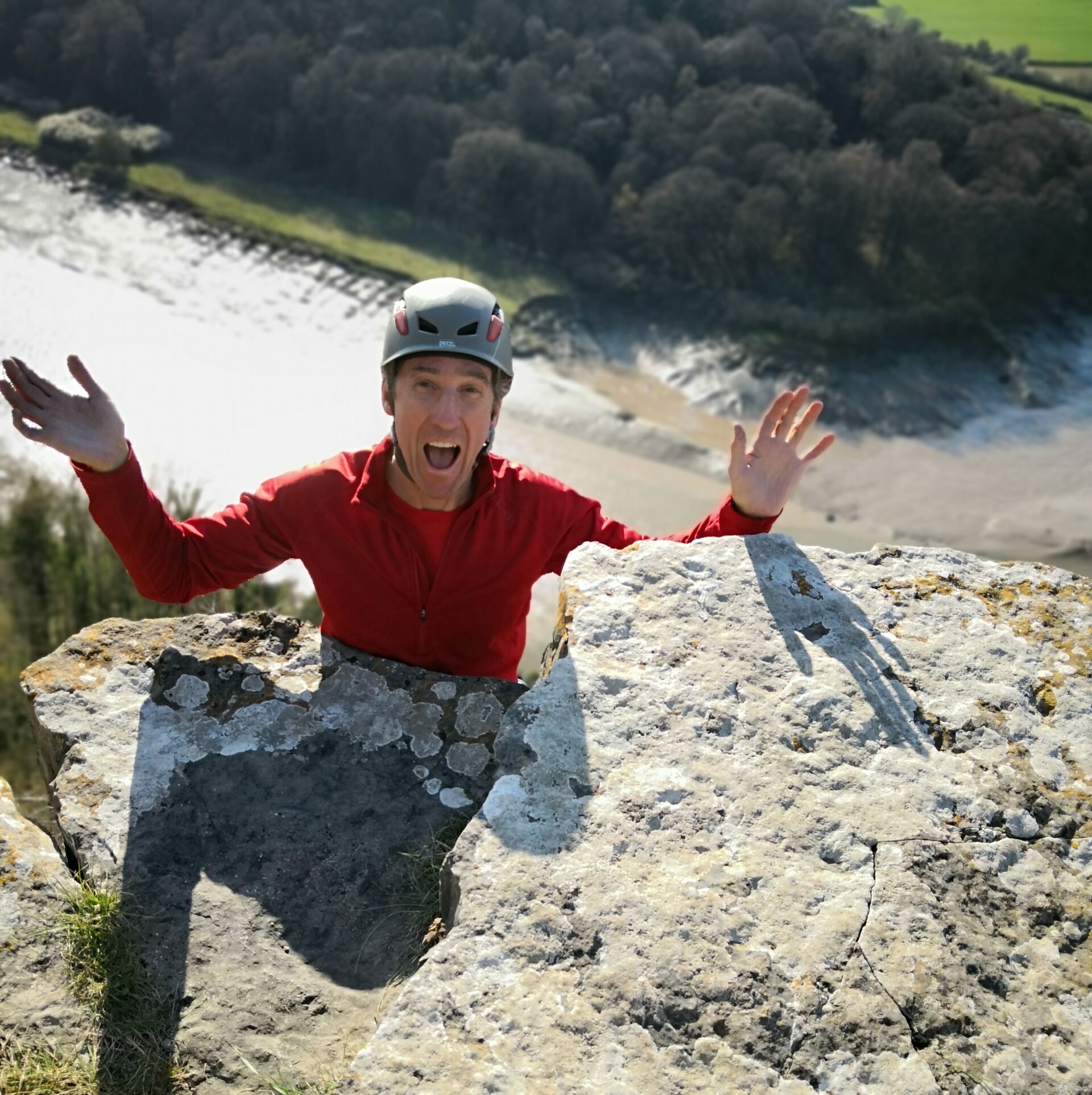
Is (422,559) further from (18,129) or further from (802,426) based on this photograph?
(18,129)

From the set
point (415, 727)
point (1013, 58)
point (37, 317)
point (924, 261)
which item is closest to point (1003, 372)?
point (924, 261)

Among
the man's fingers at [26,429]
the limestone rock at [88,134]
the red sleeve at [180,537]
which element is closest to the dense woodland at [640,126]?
the limestone rock at [88,134]

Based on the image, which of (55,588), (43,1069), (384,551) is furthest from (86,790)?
(55,588)

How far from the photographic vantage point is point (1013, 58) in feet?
63.5

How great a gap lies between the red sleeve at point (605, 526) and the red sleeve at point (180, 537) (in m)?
1.16

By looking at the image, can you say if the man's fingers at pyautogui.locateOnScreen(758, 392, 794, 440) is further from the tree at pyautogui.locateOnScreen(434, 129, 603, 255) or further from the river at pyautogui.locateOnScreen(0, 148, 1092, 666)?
the tree at pyautogui.locateOnScreen(434, 129, 603, 255)

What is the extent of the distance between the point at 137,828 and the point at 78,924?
0.39 metres

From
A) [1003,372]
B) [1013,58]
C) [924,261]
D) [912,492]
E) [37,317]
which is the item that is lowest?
[37,317]

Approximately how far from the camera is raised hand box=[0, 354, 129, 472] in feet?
13.5

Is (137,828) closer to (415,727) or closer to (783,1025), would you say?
(415,727)

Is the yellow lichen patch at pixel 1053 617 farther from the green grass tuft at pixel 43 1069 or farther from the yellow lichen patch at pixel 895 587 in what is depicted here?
the green grass tuft at pixel 43 1069

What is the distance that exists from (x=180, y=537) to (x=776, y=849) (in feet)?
8.64

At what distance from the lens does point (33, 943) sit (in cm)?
364

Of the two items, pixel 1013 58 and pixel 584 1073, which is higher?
pixel 1013 58
